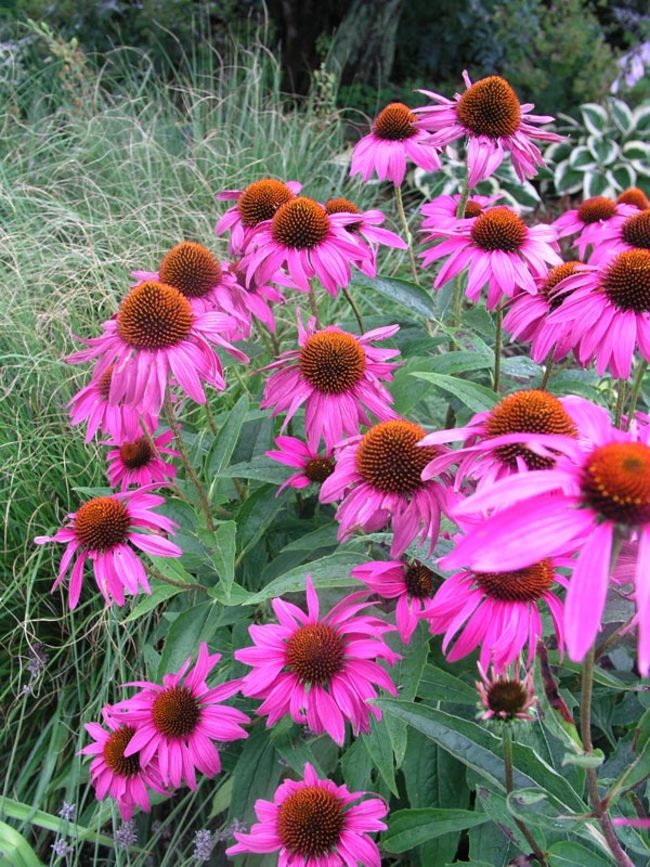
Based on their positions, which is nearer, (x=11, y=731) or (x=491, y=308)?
(x=491, y=308)

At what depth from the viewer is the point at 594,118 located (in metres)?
3.86

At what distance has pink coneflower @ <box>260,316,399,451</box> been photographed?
4.05ft

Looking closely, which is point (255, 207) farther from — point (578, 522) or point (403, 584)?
point (578, 522)

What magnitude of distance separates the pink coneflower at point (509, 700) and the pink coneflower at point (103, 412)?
70 cm

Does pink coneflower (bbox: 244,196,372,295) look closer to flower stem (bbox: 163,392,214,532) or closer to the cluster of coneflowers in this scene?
the cluster of coneflowers

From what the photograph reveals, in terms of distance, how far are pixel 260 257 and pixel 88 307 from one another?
4.00 feet

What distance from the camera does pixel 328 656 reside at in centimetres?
108

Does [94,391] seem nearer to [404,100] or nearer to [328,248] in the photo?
[328,248]

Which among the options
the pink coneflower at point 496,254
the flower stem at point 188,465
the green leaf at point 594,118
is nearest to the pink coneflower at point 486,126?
the pink coneflower at point 496,254

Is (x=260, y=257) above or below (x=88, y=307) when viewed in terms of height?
above

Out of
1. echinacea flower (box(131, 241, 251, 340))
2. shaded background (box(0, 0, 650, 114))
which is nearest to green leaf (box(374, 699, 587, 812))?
echinacea flower (box(131, 241, 251, 340))

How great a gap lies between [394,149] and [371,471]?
2.89 ft

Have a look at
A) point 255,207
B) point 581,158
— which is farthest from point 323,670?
point 581,158

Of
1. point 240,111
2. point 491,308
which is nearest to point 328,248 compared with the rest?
point 491,308
